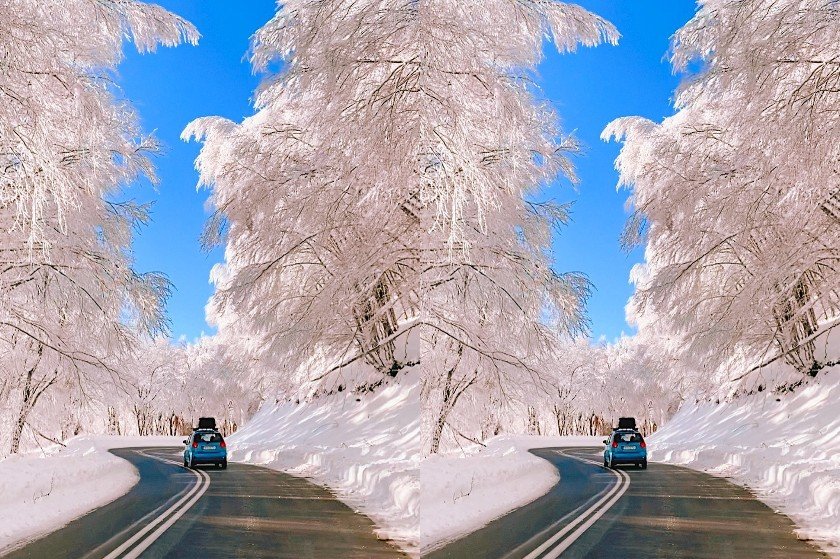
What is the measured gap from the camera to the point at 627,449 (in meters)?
27.3

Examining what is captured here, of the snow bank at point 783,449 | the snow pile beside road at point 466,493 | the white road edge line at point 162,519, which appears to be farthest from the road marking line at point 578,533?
the white road edge line at point 162,519

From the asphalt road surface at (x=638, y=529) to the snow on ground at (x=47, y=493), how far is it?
6.56 m

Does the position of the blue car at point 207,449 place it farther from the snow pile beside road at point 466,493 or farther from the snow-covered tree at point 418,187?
the snow pile beside road at point 466,493

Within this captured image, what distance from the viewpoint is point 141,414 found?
313 feet

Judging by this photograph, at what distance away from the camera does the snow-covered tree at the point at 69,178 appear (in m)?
10.1

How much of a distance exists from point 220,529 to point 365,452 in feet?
34.8

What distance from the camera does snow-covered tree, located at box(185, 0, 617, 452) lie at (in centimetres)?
1240

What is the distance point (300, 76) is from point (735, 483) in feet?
47.2

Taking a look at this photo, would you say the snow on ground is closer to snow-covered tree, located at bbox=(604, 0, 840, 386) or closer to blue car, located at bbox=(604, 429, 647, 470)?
snow-covered tree, located at bbox=(604, 0, 840, 386)

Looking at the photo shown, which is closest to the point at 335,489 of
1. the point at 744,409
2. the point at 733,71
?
the point at 733,71

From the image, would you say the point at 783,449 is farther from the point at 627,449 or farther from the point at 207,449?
the point at 207,449

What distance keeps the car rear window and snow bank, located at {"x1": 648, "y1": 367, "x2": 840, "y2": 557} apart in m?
2.41

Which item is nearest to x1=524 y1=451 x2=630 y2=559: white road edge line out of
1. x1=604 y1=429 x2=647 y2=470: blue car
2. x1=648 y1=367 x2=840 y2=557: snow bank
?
x1=648 y1=367 x2=840 y2=557: snow bank

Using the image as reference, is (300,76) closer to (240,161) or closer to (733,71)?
(240,161)
